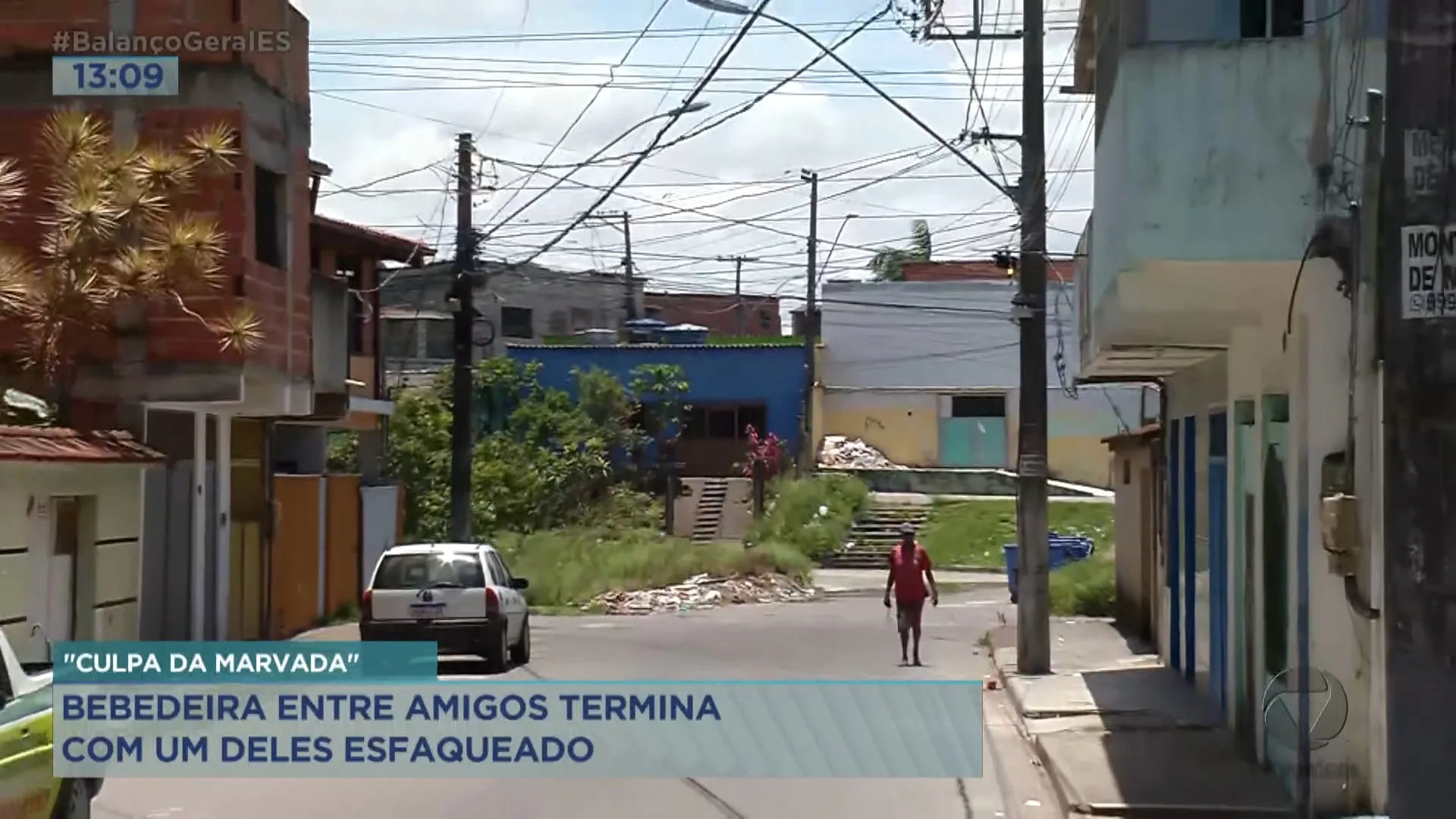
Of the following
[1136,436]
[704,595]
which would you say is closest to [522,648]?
[1136,436]

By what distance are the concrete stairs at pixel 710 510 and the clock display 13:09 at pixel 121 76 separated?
90.4 feet

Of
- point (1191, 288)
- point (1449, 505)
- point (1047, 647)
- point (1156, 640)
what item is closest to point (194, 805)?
point (1191, 288)

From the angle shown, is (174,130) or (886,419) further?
(886,419)

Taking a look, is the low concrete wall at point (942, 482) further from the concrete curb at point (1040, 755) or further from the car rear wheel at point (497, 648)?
the car rear wheel at point (497, 648)

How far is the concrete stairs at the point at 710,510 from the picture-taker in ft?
160

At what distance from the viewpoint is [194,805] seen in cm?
1170

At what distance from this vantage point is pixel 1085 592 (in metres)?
29.4

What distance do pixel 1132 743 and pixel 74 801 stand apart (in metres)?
8.20

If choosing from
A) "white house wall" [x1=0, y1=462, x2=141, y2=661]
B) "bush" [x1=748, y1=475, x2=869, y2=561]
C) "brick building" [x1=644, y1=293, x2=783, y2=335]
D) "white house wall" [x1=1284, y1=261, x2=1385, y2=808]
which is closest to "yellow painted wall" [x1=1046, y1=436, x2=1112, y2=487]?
"bush" [x1=748, y1=475, x2=869, y2=561]

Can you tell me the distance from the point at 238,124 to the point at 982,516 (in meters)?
29.9

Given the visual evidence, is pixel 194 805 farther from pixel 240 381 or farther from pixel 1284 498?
pixel 240 381

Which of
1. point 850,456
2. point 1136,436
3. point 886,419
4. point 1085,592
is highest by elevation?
point 886,419

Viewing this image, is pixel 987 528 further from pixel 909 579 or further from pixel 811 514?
pixel 909 579

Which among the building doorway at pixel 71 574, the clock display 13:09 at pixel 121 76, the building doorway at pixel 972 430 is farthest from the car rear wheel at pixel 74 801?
the building doorway at pixel 972 430
